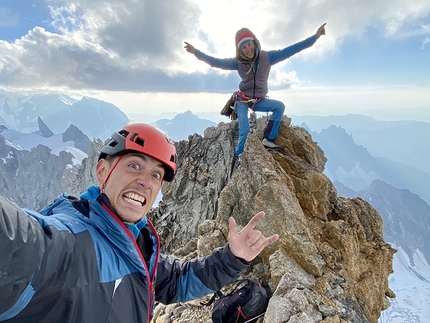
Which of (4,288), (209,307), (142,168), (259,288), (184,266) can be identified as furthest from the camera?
Answer: (209,307)

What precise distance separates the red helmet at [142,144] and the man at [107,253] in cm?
2

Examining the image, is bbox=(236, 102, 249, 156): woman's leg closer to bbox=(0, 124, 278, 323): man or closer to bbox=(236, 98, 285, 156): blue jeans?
bbox=(236, 98, 285, 156): blue jeans

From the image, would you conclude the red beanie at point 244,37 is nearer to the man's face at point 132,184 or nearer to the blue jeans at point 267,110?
the blue jeans at point 267,110

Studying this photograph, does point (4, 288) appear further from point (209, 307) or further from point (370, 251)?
point (370, 251)

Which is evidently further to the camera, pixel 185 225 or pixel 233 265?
pixel 185 225

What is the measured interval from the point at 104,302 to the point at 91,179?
10128 centimetres

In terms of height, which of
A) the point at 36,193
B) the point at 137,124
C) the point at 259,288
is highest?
the point at 137,124

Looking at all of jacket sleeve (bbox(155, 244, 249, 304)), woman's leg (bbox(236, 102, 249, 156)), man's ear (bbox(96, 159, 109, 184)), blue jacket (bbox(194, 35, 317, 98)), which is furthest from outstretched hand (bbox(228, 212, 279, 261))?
woman's leg (bbox(236, 102, 249, 156))

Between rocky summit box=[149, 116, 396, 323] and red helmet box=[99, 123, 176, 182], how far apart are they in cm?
458

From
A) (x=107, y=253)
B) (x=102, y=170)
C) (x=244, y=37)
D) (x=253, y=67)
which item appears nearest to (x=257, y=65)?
(x=253, y=67)

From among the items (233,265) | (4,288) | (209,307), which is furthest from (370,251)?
(4,288)

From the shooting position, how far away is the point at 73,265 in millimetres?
2943

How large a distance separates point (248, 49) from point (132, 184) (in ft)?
33.4

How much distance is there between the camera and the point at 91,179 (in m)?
94.2
